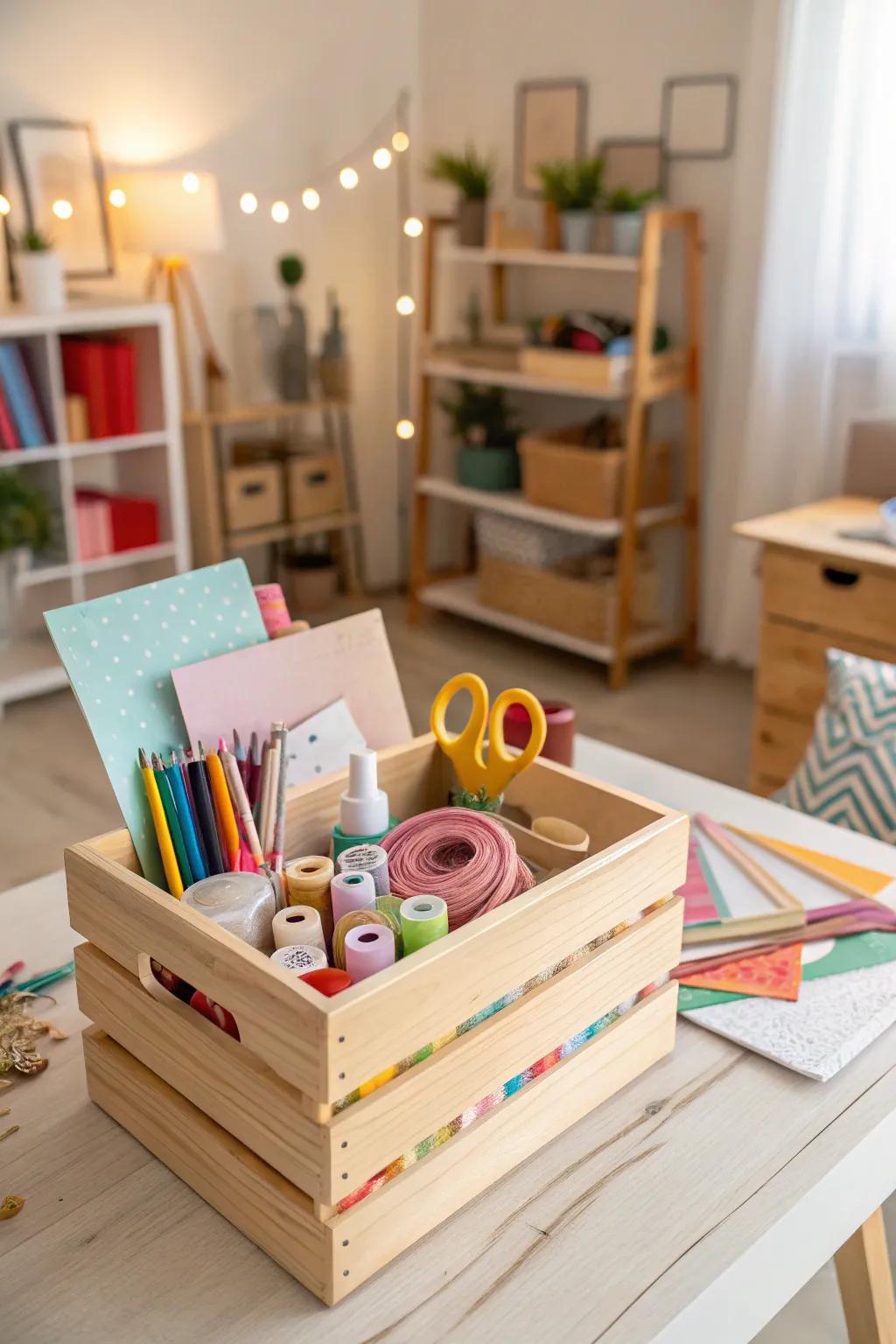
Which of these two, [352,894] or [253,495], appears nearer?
[352,894]

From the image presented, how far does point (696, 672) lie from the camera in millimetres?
3816

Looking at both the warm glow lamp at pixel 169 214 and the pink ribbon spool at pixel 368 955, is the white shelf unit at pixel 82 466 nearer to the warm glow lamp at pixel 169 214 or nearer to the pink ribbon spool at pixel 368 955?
the warm glow lamp at pixel 169 214

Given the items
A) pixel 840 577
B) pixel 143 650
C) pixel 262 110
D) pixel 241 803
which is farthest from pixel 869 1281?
pixel 262 110

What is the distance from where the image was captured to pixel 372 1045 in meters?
0.77

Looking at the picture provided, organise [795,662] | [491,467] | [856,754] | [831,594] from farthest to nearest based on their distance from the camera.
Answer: [491,467]
[795,662]
[831,594]
[856,754]

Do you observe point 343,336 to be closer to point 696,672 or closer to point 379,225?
point 379,225

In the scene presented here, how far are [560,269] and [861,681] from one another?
2.47 metres

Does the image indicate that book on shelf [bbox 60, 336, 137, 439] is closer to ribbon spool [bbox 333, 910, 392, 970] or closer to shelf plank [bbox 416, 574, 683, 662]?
shelf plank [bbox 416, 574, 683, 662]

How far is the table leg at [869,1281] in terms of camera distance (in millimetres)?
1163

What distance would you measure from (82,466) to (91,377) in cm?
41

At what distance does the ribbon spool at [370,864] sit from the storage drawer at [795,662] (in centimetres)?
180

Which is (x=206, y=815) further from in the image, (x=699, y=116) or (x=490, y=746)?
(x=699, y=116)

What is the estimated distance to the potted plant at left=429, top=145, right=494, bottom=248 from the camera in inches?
148

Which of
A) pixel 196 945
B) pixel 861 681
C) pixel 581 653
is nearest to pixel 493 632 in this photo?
pixel 581 653
